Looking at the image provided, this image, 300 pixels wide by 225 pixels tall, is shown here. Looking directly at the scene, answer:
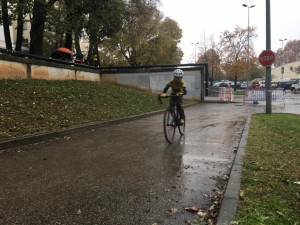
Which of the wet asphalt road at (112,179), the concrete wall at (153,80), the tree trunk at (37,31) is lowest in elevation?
the wet asphalt road at (112,179)

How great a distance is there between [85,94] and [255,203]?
424 inches

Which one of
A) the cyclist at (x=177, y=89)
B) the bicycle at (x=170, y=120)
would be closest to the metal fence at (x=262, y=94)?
the cyclist at (x=177, y=89)

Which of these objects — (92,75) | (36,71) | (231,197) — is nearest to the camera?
(231,197)

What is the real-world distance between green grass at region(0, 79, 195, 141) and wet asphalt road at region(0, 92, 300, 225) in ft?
3.45

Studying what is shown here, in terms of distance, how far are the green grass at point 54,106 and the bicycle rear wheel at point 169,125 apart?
313cm

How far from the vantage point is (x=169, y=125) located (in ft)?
23.6

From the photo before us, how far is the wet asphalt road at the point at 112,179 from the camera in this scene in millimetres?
3143

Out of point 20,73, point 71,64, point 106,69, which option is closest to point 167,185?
point 20,73

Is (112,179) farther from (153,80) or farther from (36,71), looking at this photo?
(153,80)

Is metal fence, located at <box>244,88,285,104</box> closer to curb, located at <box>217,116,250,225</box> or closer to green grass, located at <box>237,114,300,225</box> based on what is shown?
green grass, located at <box>237,114,300,225</box>

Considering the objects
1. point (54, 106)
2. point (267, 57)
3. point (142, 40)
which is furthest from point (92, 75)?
point (142, 40)

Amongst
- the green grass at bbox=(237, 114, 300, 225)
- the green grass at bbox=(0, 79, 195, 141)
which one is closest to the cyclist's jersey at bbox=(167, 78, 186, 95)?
the green grass at bbox=(237, 114, 300, 225)

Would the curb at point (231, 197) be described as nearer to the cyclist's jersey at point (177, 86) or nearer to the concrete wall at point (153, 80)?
the cyclist's jersey at point (177, 86)

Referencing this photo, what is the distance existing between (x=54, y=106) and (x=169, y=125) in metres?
4.78
